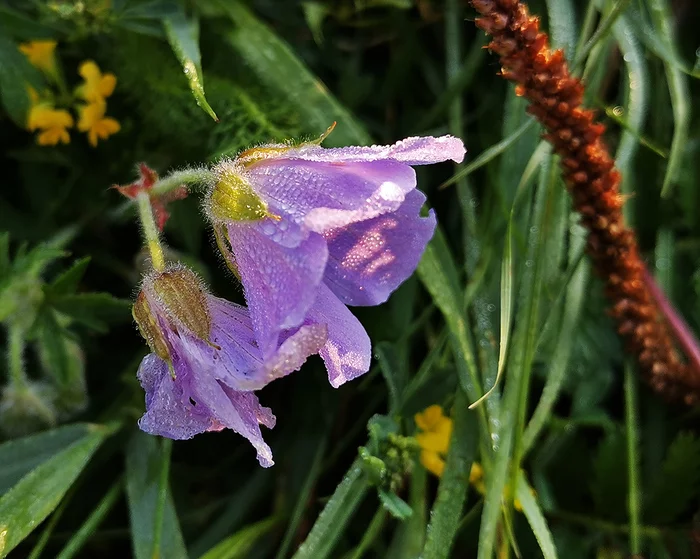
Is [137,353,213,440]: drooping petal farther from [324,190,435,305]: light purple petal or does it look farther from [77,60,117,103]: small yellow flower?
[77,60,117,103]: small yellow flower

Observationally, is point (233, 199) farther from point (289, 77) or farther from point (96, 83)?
point (96, 83)

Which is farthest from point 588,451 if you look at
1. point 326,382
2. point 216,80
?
point 216,80

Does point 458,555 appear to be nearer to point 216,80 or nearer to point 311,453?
point 311,453

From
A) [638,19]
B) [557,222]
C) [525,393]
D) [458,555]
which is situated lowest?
[458,555]

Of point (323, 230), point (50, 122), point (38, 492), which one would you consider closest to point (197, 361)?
point (323, 230)

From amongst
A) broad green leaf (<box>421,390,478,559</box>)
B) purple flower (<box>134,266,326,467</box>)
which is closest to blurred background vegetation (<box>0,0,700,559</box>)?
broad green leaf (<box>421,390,478,559</box>)

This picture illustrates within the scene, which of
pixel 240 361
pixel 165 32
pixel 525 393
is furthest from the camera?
pixel 165 32
